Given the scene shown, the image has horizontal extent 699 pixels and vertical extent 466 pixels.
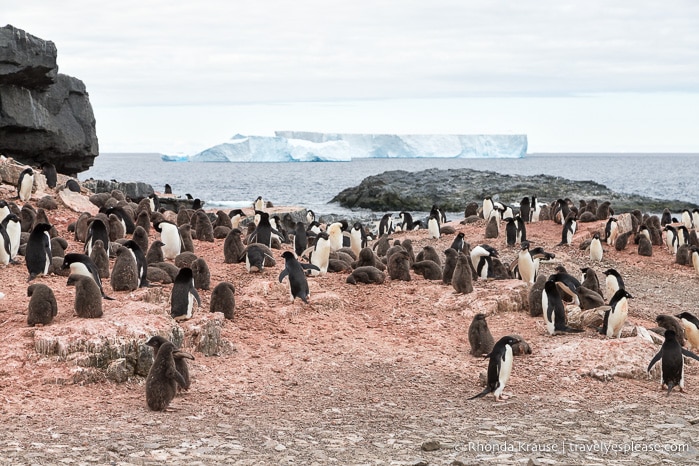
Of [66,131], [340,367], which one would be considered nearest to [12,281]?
[340,367]

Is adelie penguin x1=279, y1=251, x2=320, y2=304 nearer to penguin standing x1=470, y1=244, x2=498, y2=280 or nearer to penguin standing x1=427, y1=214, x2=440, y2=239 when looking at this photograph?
penguin standing x1=470, y1=244, x2=498, y2=280

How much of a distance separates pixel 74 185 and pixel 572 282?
15.8 m

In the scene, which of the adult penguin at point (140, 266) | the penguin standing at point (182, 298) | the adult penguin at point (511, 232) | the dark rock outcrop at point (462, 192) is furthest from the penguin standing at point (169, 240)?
the dark rock outcrop at point (462, 192)

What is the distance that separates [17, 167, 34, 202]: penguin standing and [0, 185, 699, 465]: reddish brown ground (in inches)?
289

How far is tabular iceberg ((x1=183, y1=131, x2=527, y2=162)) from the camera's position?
131 meters

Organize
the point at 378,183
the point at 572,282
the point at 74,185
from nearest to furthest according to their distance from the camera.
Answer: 1. the point at 572,282
2. the point at 74,185
3. the point at 378,183

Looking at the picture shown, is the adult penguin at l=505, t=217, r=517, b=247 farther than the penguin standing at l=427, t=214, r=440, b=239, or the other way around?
the penguin standing at l=427, t=214, r=440, b=239

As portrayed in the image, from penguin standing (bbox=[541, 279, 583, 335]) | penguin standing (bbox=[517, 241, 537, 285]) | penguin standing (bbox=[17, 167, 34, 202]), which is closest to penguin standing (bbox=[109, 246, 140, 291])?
penguin standing (bbox=[541, 279, 583, 335])

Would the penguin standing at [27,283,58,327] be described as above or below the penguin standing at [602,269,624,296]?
above

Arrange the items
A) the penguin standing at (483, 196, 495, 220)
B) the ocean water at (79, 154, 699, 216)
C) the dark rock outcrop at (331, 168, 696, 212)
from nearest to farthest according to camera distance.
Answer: the penguin standing at (483, 196, 495, 220) < the dark rock outcrop at (331, 168, 696, 212) < the ocean water at (79, 154, 699, 216)

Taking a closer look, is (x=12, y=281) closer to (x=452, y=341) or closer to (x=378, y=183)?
(x=452, y=341)

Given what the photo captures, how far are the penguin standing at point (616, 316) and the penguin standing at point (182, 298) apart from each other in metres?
5.65

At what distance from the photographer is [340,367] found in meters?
9.81

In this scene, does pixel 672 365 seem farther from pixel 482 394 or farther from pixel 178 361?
pixel 178 361
